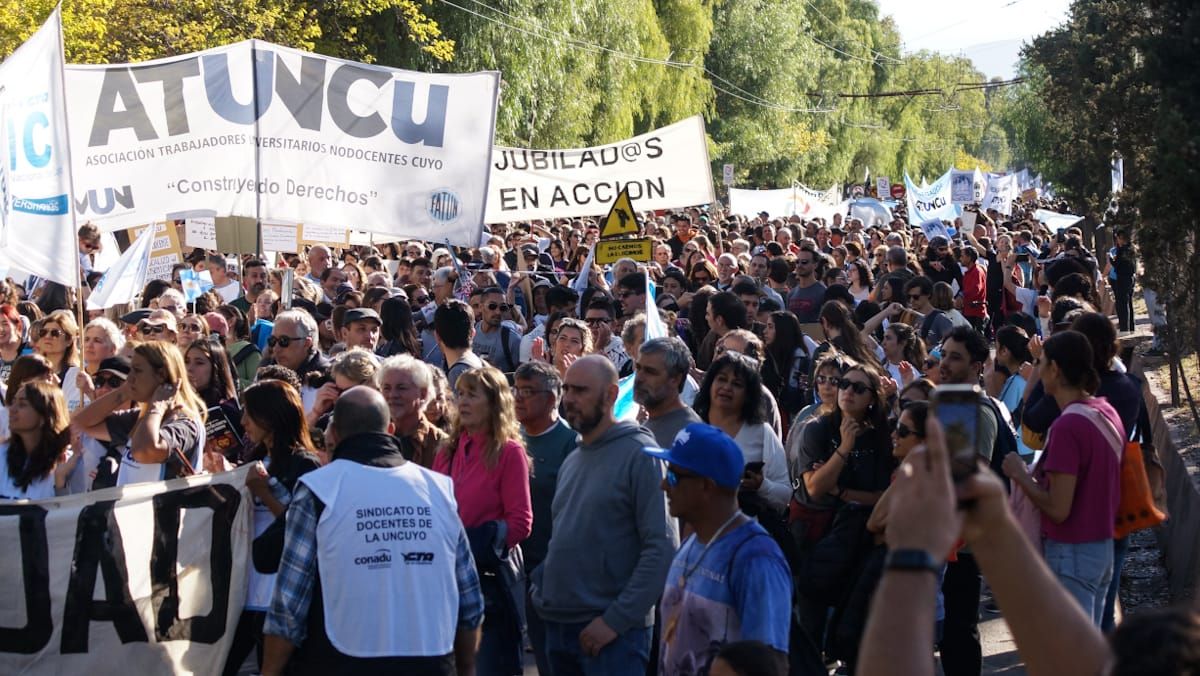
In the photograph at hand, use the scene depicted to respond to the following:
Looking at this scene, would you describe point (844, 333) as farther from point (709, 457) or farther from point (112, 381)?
point (709, 457)

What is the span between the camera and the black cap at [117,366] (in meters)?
7.57

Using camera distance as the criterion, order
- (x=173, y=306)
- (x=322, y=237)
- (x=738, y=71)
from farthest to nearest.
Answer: (x=738, y=71) < (x=322, y=237) < (x=173, y=306)

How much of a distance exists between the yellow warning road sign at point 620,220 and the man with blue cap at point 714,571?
30.6 ft

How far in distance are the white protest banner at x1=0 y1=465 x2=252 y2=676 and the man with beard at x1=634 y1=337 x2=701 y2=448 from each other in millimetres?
1682

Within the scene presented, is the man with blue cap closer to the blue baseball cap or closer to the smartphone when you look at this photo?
the blue baseball cap

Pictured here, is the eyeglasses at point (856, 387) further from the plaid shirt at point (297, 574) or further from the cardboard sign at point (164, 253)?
the cardboard sign at point (164, 253)

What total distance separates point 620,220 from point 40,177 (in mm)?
6145

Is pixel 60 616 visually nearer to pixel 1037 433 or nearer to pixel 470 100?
pixel 1037 433

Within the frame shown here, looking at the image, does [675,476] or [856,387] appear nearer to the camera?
[675,476]

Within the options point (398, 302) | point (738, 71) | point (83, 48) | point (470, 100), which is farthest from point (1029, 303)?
point (738, 71)

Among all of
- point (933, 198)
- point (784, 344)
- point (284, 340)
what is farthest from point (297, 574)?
point (933, 198)

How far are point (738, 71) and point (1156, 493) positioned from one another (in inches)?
2011

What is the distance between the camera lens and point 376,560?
471 cm

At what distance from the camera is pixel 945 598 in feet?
22.4
